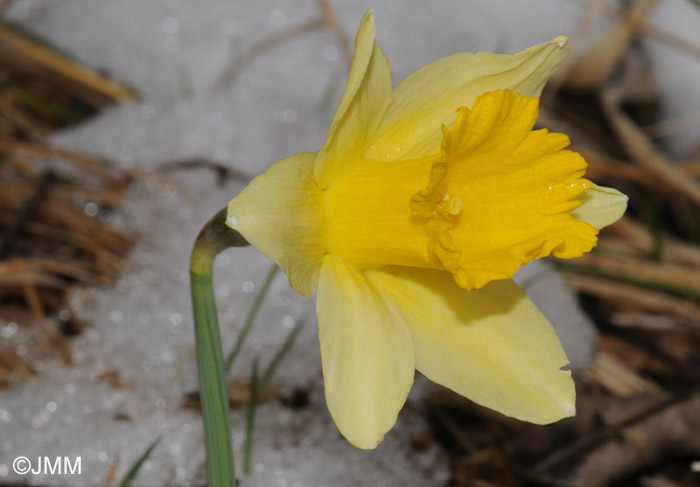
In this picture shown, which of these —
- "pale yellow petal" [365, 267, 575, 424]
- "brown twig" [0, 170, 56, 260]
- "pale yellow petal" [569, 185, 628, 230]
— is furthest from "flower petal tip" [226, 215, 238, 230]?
"brown twig" [0, 170, 56, 260]

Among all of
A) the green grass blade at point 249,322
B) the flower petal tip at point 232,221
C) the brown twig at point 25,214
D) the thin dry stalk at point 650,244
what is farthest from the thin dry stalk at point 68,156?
the thin dry stalk at point 650,244

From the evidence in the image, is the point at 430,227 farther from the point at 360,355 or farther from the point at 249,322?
the point at 249,322

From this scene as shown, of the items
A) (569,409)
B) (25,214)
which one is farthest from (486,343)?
(25,214)

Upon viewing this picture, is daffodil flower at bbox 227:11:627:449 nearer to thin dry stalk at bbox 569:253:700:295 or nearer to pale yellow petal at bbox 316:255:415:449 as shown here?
pale yellow petal at bbox 316:255:415:449

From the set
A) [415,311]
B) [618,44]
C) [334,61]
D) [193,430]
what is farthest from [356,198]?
[618,44]

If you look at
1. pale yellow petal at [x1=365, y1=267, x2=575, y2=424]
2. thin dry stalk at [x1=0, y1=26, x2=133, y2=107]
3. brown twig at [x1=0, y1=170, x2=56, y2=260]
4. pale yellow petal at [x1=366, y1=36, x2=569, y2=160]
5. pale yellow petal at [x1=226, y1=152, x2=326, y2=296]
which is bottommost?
brown twig at [x1=0, y1=170, x2=56, y2=260]

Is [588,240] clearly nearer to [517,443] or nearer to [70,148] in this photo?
[517,443]
